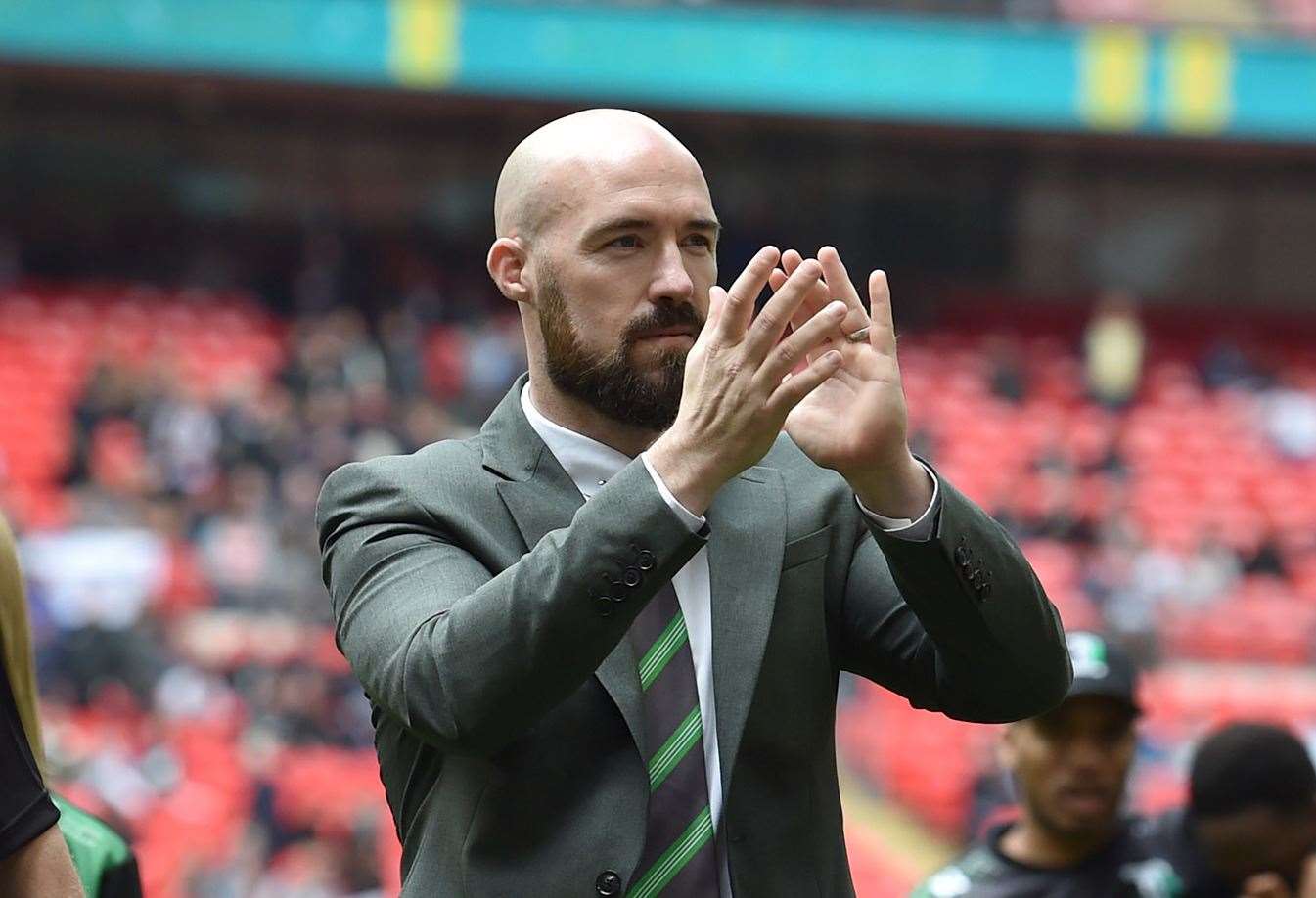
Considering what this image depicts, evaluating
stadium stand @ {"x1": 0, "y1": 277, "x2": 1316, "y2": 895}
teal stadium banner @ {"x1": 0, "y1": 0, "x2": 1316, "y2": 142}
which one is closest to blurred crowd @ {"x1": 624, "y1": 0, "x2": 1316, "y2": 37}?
teal stadium banner @ {"x1": 0, "y1": 0, "x2": 1316, "y2": 142}

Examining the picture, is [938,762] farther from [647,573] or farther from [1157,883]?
[647,573]

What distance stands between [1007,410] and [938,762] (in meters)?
6.54

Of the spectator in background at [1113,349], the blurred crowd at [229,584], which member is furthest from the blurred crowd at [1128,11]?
the blurred crowd at [229,584]

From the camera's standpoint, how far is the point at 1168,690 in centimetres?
1194

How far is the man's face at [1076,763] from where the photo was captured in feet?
10.7

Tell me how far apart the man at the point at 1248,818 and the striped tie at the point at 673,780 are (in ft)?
4.57

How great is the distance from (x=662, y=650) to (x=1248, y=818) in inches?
59.0

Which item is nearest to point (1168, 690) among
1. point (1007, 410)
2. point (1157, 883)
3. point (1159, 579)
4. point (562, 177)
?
point (1159, 579)

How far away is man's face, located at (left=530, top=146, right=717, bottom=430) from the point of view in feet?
6.95

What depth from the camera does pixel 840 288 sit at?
1.98 metres

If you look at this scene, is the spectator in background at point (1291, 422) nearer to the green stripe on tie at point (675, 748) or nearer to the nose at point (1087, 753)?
the nose at point (1087, 753)

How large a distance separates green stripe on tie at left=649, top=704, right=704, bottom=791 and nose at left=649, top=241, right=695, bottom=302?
1.43ft

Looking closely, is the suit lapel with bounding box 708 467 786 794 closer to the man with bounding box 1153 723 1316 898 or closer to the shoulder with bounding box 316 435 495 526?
the shoulder with bounding box 316 435 495 526

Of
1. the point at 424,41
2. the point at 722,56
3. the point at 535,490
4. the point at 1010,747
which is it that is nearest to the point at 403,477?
the point at 535,490
